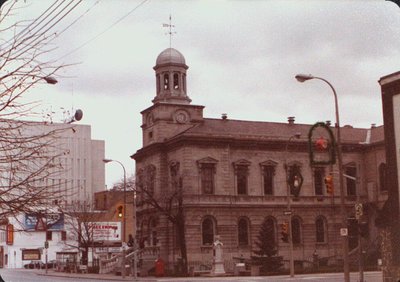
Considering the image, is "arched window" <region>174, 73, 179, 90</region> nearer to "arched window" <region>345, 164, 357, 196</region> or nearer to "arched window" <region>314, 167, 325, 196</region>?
"arched window" <region>314, 167, 325, 196</region>

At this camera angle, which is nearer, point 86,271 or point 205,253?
point 205,253

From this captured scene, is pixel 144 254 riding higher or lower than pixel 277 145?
lower

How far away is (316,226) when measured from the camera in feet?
60.2

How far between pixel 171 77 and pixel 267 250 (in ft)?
23.3

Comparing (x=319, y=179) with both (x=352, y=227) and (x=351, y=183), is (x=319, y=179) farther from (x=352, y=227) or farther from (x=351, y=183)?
(x=352, y=227)

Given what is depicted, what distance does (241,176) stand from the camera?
21.6 m

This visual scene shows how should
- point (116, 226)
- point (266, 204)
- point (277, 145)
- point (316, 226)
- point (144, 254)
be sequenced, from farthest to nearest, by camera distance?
point (116, 226) → point (144, 254) → point (266, 204) → point (277, 145) → point (316, 226)

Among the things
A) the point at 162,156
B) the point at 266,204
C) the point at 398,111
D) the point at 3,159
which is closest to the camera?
the point at 3,159

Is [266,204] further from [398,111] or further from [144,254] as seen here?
[144,254]

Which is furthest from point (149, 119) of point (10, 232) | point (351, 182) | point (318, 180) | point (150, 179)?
point (150, 179)

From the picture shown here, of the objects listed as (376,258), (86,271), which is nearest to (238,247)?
(376,258)

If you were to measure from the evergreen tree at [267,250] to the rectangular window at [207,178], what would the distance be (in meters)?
2.16

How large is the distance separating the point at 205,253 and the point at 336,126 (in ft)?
27.2

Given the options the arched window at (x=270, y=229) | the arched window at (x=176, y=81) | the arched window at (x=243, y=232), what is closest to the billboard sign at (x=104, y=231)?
the arched window at (x=243, y=232)
